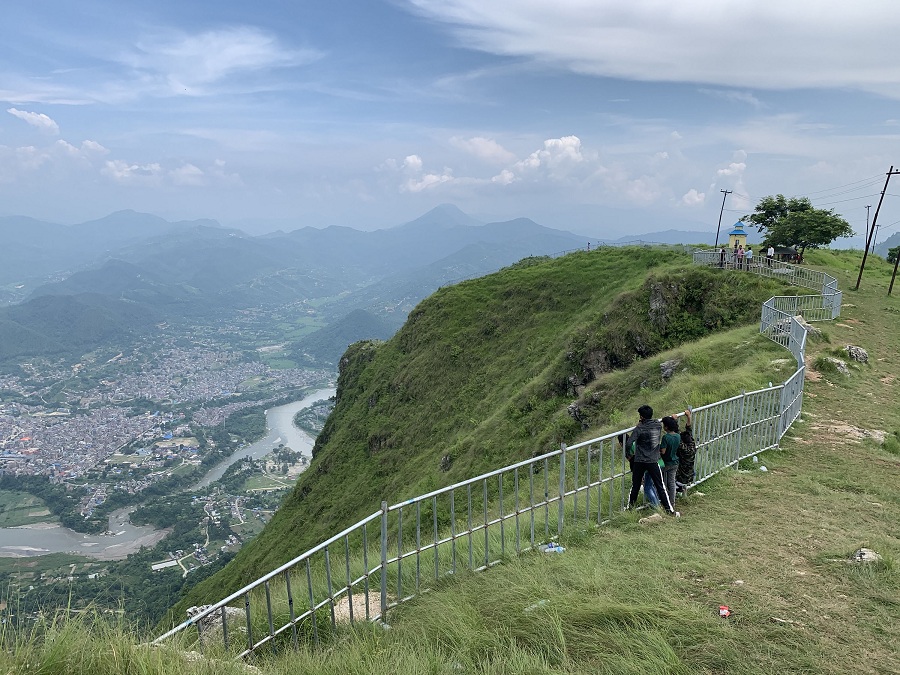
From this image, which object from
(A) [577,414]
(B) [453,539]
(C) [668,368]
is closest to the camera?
(B) [453,539]

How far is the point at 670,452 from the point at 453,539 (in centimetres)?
348

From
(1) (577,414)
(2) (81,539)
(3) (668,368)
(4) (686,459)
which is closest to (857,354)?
(3) (668,368)

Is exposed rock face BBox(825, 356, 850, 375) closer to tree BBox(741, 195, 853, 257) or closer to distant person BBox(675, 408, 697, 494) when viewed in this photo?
distant person BBox(675, 408, 697, 494)

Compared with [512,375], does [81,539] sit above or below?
below

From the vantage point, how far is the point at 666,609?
4578 mm

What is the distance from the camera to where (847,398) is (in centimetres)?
1241

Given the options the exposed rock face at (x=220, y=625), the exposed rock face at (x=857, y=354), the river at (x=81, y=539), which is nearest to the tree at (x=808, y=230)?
the exposed rock face at (x=857, y=354)

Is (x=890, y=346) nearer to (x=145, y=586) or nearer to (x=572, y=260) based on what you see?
(x=572, y=260)

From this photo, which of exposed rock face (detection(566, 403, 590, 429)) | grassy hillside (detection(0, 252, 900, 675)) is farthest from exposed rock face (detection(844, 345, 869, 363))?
grassy hillside (detection(0, 252, 900, 675))

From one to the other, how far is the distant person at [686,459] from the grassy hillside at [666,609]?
307 mm

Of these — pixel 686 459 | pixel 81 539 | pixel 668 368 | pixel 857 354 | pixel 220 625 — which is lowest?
pixel 81 539

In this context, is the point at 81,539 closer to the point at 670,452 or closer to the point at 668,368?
the point at 668,368

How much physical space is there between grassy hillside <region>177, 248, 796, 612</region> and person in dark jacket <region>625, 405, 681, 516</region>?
5155 millimetres

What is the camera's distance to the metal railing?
5223mm
